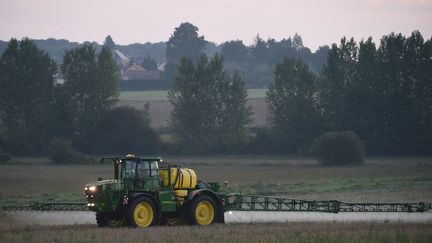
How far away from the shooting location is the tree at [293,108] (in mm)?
98875

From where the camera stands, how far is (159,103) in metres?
141

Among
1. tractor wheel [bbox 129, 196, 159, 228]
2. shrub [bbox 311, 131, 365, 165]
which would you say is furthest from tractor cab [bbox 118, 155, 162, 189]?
shrub [bbox 311, 131, 365, 165]

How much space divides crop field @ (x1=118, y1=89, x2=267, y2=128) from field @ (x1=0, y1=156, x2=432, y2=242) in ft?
100

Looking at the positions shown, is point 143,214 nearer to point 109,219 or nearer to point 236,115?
point 109,219

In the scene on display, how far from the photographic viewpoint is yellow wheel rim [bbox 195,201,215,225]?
3419 centimetres

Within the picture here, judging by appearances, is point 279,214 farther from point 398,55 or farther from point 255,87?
point 255,87

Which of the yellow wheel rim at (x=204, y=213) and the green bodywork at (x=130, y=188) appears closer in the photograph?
the green bodywork at (x=130, y=188)

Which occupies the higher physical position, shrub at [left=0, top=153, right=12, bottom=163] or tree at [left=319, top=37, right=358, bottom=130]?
tree at [left=319, top=37, right=358, bottom=130]

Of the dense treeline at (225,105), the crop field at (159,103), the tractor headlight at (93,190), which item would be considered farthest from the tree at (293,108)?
the tractor headlight at (93,190)

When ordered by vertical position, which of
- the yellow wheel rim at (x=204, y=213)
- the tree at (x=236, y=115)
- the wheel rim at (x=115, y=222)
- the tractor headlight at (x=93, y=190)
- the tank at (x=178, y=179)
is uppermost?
the tree at (x=236, y=115)

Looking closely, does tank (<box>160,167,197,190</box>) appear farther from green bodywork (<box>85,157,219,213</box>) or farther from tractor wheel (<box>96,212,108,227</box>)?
tractor wheel (<box>96,212,108,227</box>)

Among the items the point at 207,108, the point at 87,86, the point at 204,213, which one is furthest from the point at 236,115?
the point at 204,213

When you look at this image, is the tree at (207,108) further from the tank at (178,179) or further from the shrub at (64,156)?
the tank at (178,179)

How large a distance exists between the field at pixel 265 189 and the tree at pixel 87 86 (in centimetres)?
1202
